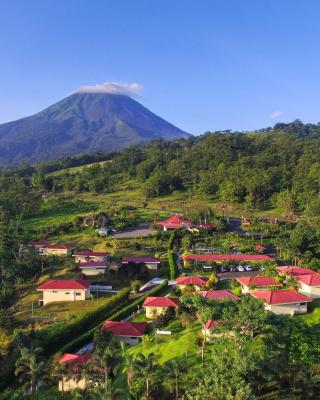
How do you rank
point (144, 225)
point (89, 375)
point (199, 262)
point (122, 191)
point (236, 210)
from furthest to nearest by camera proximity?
point (122, 191)
point (236, 210)
point (144, 225)
point (199, 262)
point (89, 375)

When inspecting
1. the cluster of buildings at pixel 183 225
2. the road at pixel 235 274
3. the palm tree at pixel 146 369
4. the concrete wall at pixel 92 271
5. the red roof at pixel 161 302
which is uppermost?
the cluster of buildings at pixel 183 225

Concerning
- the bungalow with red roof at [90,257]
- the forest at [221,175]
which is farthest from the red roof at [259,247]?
the forest at [221,175]

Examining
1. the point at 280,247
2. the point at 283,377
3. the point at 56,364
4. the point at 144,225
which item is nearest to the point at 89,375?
the point at 56,364

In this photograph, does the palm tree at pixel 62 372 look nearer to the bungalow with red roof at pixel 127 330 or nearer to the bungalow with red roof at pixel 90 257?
the bungalow with red roof at pixel 127 330

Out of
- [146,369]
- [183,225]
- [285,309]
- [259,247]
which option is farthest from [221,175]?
[146,369]

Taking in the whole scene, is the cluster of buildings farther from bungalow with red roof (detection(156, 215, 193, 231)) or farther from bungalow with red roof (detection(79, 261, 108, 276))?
bungalow with red roof (detection(79, 261, 108, 276))

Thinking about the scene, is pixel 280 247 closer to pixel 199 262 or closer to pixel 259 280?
pixel 199 262
